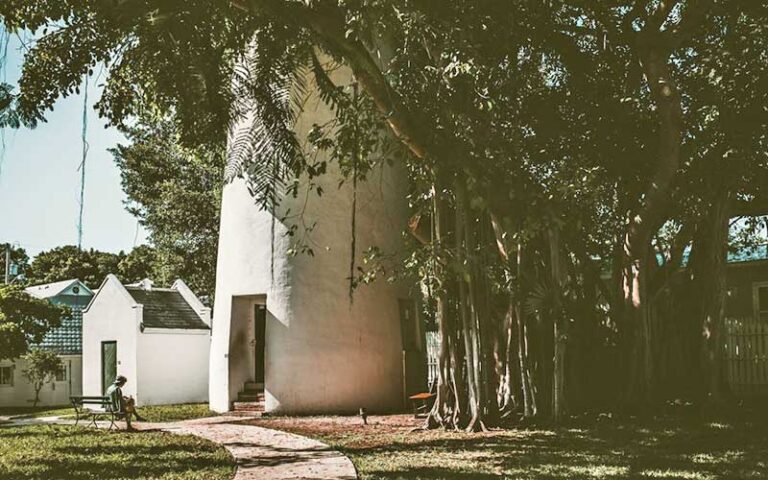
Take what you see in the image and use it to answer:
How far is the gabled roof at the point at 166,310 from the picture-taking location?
25500 millimetres

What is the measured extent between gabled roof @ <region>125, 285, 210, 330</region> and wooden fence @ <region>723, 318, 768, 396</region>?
15.6 metres

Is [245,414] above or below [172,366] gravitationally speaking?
below

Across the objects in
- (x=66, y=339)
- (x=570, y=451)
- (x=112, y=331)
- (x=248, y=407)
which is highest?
(x=112, y=331)

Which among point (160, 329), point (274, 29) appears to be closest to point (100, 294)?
point (160, 329)

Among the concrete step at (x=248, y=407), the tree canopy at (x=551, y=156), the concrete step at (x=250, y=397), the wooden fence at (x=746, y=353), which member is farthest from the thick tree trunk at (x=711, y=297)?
the concrete step at (x=250, y=397)

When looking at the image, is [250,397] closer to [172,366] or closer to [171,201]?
[172,366]

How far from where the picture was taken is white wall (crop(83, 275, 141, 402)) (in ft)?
80.9

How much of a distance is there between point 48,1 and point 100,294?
18.6 m

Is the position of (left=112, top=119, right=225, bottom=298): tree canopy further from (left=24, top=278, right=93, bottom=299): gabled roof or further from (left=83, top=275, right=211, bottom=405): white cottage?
(left=24, top=278, right=93, bottom=299): gabled roof

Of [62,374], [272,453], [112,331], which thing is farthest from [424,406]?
[62,374]

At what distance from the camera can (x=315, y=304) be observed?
18.4 m

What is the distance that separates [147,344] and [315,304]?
8.72 m

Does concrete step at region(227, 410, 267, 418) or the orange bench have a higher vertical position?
the orange bench

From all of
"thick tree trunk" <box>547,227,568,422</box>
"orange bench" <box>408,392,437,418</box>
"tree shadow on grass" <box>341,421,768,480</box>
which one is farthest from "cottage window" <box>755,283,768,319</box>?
"thick tree trunk" <box>547,227,568,422</box>
